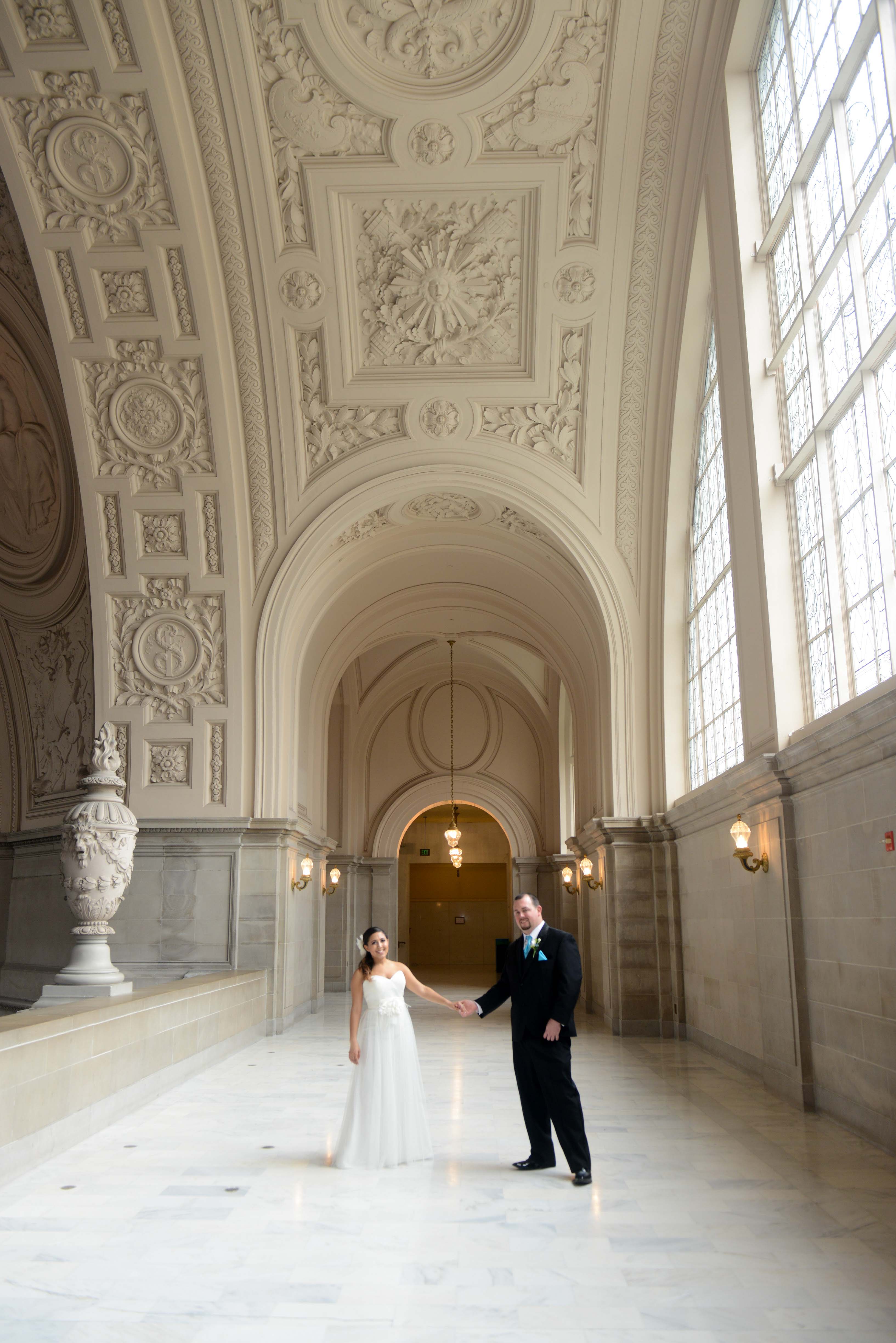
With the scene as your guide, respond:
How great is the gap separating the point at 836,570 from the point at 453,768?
56.8 feet

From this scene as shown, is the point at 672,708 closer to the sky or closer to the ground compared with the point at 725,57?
closer to the ground

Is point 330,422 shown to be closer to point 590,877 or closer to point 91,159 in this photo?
point 91,159

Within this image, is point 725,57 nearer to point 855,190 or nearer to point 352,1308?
point 855,190

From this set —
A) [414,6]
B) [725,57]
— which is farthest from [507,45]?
[725,57]

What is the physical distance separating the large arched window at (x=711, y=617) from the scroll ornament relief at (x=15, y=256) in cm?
807

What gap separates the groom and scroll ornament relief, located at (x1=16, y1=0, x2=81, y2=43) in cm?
934

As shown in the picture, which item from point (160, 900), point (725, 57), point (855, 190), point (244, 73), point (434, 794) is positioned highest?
point (244, 73)

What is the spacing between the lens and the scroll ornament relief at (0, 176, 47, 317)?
11555 millimetres

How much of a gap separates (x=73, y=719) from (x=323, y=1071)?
832cm

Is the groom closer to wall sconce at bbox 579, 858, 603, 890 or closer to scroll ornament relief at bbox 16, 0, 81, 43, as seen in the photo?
wall sconce at bbox 579, 858, 603, 890

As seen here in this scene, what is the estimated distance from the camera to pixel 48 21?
967cm

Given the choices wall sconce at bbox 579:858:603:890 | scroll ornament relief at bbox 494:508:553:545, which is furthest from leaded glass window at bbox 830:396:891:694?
wall sconce at bbox 579:858:603:890

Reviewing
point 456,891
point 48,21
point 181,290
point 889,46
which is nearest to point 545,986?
point 889,46

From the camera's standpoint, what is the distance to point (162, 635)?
13500 millimetres
